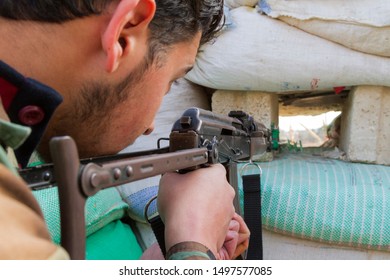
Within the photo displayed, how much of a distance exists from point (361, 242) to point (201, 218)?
0.61m

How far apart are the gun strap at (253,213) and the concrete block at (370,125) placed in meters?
0.41

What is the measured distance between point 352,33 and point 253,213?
543 mm

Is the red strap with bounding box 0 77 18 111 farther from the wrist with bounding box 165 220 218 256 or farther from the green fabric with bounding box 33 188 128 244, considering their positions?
the green fabric with bounding box 33 188 128 244

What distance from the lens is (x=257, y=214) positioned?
3.12 ft

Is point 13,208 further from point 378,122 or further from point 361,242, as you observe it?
point 378,122

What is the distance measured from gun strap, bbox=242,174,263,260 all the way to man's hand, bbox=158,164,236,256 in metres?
0.35

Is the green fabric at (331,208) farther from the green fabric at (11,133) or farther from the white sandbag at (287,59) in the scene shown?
the green fabric at (11,133)

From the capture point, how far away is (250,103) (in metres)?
1.27

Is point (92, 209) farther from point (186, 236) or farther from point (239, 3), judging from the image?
point (239, 3)

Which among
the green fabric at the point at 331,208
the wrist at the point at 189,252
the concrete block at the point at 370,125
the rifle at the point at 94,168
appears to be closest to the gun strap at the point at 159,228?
the rifle at the point at 94,168

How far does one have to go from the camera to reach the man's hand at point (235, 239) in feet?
2.31

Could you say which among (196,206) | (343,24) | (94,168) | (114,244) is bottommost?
(114,244)

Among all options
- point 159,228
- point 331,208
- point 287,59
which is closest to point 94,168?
point 159,228

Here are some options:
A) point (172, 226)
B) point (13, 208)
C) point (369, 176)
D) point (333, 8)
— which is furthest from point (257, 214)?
point (13, 208)
